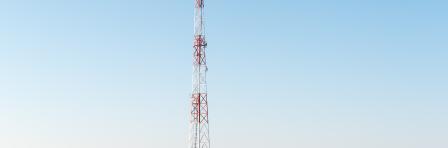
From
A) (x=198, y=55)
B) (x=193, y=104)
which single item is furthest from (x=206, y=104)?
(x=198, y=55)

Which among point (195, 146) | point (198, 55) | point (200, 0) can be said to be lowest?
point (195, 146)

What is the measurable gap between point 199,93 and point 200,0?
36.0ft

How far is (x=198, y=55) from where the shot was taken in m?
70.1

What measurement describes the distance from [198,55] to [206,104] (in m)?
5.80

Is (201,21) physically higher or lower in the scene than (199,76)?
higher

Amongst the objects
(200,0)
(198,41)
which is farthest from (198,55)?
(200,0)

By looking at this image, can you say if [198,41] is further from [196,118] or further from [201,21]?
[196,118]

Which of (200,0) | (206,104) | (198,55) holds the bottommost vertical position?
(206,104)

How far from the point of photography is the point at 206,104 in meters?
69.9

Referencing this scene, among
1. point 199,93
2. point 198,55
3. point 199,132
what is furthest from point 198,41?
point 199,132

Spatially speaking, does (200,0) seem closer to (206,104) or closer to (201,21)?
(201,21)

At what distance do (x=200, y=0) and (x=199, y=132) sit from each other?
15503 millimetres

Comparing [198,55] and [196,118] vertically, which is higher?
[198,55]

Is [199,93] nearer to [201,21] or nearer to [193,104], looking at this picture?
[193,104]
